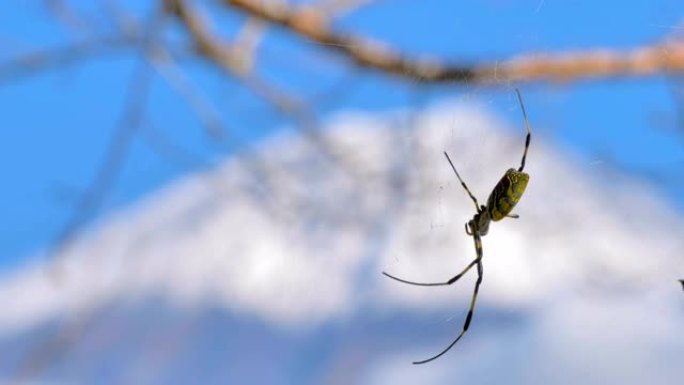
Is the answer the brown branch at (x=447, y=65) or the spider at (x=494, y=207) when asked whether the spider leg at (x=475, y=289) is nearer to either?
the spider at (x=494, y=207)

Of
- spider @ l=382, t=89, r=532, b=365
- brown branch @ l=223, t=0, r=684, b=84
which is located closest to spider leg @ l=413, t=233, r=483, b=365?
spider @ l=382, t=89, r=532, b=365

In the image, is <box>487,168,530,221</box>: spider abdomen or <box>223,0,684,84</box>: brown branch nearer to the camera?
<box>487,168,530,221</box>: spider abdomen

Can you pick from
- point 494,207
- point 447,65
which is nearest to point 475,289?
point 494,207

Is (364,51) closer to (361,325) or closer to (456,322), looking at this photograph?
(361,325)

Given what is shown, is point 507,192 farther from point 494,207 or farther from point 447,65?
point 447,65

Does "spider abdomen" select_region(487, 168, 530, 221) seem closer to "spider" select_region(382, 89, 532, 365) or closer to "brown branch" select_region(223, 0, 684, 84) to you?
"spider" select_region(382, 89, 532, 365)

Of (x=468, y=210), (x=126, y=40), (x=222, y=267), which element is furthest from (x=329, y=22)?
(x=222, y=267)

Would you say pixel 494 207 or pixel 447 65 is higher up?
pixel 447 65

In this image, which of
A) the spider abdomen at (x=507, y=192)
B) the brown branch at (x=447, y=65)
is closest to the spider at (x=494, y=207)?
the spider abdomen at (x=507, y=192)
